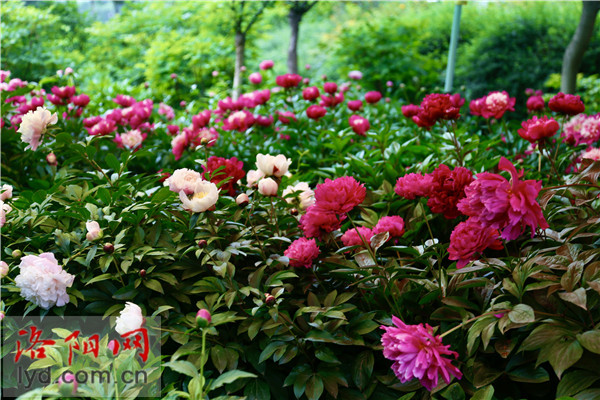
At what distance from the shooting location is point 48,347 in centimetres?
114

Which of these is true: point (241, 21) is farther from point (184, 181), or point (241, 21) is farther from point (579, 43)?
point (184, 181)

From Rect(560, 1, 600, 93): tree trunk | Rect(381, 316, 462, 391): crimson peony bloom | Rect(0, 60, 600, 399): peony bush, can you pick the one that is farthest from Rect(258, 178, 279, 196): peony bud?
Rect(560, 1, 600, 93): tree trunk

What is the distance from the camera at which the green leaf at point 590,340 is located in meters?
0.98

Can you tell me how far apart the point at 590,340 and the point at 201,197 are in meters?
0.86

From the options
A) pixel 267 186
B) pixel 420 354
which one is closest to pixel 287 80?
pixel 267 186

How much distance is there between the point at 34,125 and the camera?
147 cm

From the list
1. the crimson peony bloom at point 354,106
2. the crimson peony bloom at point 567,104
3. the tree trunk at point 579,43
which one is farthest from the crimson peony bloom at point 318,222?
the tree trunk at point 579,43

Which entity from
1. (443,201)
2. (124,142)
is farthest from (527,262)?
(124,142)

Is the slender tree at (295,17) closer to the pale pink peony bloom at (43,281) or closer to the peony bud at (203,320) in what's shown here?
the pale pink peony bloom at (43,281)

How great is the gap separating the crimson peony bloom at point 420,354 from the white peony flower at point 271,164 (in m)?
0.55

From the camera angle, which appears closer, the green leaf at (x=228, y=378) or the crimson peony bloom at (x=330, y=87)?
the green leaf at (x=228, y=378)

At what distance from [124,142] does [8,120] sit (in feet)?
2.69

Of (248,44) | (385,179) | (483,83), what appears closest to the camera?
(385,179)

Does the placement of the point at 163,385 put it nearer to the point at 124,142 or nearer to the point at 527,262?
the point at 527,262
